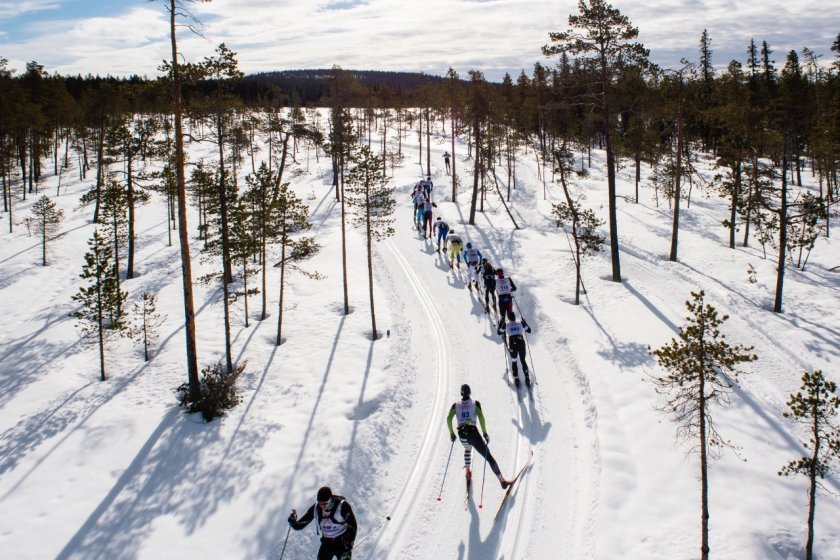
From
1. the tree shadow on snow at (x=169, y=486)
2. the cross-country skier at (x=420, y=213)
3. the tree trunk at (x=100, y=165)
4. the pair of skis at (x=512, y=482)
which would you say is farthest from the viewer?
the tree trunk at (x=100, y=165)

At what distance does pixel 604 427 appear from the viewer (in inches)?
481

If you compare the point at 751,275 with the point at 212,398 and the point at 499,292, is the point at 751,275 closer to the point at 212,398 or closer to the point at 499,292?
the point at 499,292

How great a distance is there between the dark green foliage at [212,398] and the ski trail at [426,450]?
22.2ft

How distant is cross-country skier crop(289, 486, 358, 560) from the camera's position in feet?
25.4

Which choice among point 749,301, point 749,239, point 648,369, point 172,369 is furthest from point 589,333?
point 749,239

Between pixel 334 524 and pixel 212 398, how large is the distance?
8.68 meters

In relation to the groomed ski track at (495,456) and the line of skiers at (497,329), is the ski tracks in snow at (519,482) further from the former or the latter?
the line of skiers at (497,329)

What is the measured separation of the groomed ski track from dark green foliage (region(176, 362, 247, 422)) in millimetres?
6146

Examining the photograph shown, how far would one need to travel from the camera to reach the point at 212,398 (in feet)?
48.4

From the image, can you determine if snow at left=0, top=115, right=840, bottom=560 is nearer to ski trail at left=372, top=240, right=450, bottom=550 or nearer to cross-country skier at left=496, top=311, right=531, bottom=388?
ski trail at left=372, top=240, right=450, bottom=550

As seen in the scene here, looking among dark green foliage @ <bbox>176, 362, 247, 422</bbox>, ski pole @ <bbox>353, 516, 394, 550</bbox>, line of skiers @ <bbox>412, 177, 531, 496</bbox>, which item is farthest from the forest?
ski pole @ <bbox>353, 516, 394, 550</bbox>

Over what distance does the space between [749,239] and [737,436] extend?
28378 mm

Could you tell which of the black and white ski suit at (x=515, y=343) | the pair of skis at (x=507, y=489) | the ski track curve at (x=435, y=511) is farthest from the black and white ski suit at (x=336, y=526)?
the black and white ski suit at (x=515, y=343)

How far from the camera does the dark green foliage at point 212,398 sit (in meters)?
14.7
